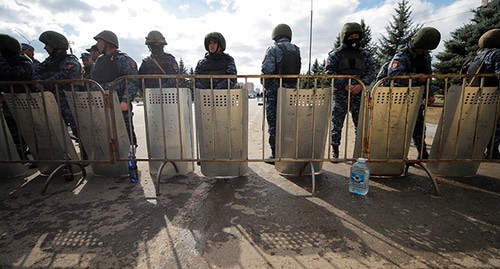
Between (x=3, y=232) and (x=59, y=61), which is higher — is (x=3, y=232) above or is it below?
below

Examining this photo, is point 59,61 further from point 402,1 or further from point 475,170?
point 402,1

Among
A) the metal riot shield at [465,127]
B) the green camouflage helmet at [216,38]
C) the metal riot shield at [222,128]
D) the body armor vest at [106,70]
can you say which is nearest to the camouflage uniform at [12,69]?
the body armor vest at [106,70]

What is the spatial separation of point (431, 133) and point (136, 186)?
255 inches

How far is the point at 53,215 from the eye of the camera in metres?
2.53

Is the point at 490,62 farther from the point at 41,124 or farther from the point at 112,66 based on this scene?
the point at 41,124

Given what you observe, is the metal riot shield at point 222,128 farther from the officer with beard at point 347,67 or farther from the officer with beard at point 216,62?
the officer with beard at point 347,67

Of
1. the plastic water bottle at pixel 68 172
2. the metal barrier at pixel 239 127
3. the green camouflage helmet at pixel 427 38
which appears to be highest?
the green camouflage helmet at pixel 427 38

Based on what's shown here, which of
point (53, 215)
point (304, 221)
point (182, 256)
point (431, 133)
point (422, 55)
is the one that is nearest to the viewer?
point (182, 256)

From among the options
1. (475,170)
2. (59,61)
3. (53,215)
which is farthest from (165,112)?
(475,170)

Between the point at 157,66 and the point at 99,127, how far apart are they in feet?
4.55

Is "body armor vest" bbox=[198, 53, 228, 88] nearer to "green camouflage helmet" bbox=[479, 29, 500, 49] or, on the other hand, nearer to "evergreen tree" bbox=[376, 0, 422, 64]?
"green camouflage helmet" bbox=[479, 29, 500, 49]

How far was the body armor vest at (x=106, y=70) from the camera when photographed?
3975 millimetres

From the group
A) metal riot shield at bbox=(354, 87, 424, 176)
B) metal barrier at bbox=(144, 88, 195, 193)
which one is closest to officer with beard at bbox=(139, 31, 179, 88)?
metal barrier at bbox=(144, 88, 195, 193)

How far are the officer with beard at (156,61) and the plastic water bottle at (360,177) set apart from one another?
10.8ft
